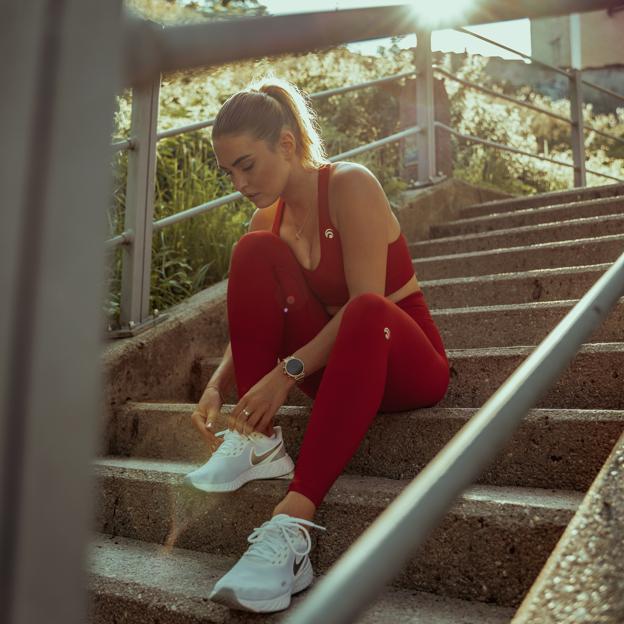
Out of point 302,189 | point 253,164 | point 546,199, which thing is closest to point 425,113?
point 546,199

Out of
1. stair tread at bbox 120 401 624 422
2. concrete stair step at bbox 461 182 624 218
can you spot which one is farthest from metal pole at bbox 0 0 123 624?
concrete stair step at bbox 461 182 624 218

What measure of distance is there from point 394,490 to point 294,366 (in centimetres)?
31

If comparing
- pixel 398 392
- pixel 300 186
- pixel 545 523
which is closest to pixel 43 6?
pixel 545 523

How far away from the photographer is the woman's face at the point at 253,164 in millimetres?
1640

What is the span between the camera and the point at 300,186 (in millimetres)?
1779

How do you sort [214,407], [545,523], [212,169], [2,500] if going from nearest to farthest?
[2,500]
[545,523]
[214,407]
[212,169]

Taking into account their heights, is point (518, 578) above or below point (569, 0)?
below

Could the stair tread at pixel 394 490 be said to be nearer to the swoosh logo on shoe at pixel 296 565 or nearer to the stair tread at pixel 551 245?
the swoosh logo on shoe at pixel 296 565

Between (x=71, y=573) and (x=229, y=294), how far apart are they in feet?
4.68

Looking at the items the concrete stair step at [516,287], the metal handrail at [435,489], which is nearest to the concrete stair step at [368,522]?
the metal handrail at [435,489]

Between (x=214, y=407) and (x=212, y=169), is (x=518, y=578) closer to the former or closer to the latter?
(x=214, y=407)

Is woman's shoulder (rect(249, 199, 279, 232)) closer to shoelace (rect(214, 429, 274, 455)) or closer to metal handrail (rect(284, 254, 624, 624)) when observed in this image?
shoelace (rect(214, 429, 274, 455))

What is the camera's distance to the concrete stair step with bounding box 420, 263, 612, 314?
2357 millimetres

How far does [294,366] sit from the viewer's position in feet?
4.84
